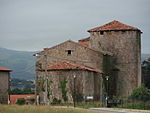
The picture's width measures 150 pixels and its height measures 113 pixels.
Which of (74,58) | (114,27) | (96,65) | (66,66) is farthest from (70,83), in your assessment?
(114,27)

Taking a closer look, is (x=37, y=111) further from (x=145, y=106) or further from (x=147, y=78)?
(x=147, y=78)

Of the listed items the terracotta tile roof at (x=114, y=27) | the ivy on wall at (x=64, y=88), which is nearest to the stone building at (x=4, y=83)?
the terracotta tile roof at (x=114, y=27)

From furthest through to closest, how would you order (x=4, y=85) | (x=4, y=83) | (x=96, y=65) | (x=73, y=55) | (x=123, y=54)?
(x=4, y=83) → (x=4, y=85) → (x=123, y=54) → (x=96, y=65) → (x=73, y=55)

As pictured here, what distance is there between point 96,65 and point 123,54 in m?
6.56

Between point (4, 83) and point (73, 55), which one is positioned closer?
point (73, 55)

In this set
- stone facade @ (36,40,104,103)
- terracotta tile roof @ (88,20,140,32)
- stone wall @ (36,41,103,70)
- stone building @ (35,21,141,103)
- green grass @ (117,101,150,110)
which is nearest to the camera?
green grass @ (117,101,150,110)

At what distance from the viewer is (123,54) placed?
7444cm

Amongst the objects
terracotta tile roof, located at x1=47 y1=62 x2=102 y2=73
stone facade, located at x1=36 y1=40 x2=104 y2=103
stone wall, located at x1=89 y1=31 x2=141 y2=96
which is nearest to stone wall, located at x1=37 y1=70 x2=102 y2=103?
terracotta tile roof, located at x1=47 y1=62 x2=102 y2=73

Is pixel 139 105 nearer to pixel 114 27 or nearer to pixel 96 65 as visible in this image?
pixel 96 65

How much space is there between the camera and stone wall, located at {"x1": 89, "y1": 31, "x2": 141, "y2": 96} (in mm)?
74000

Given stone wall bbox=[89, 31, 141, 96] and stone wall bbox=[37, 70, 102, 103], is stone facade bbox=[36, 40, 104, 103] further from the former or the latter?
stone wall bbox=[89, 31, 141, 96]

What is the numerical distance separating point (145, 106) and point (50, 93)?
15.6 meters

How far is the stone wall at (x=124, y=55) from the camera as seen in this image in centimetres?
7400

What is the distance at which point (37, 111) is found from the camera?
36.1 meters
